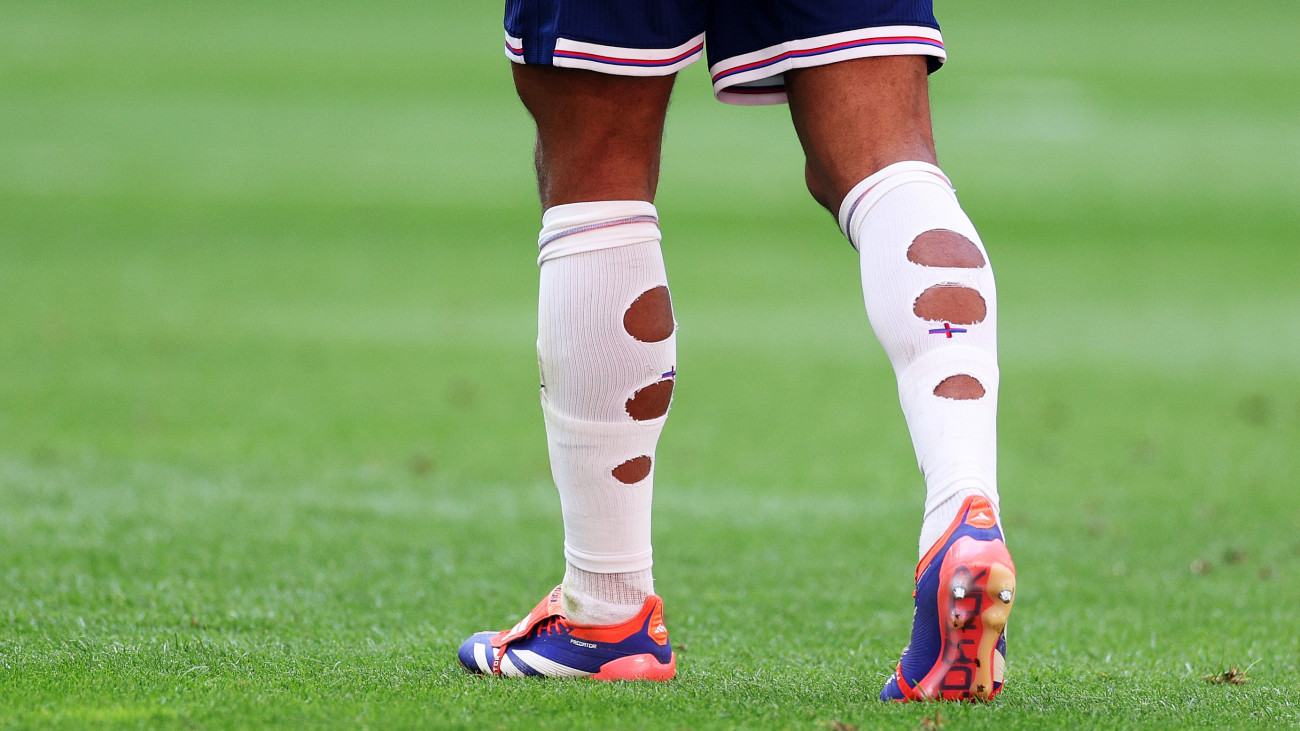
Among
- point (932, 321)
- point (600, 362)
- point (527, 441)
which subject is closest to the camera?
point (932, 321)

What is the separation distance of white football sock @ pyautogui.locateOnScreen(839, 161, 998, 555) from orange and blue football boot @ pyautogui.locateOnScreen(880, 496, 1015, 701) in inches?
0.9

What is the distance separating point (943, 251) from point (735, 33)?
1.09ft

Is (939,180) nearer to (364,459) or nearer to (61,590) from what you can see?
(61,590)

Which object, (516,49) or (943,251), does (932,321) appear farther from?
(516,49)

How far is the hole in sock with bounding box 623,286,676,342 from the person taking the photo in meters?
1.60

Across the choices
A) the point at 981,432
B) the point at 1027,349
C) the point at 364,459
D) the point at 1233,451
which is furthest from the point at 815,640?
the point at 1027,349

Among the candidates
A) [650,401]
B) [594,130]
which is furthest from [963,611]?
[594,130]

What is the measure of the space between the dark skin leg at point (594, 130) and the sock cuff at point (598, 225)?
0.01 m

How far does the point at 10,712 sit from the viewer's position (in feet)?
4.25

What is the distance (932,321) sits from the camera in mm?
1382

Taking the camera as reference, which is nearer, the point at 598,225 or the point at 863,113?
the point at 863,113

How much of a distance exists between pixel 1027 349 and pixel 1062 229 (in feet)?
17.6

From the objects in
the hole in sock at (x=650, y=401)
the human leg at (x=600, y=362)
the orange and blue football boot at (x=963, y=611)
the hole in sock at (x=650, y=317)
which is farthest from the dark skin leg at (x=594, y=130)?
the orange and blue football boot at (x=963, y=611)

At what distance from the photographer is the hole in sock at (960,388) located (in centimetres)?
136
